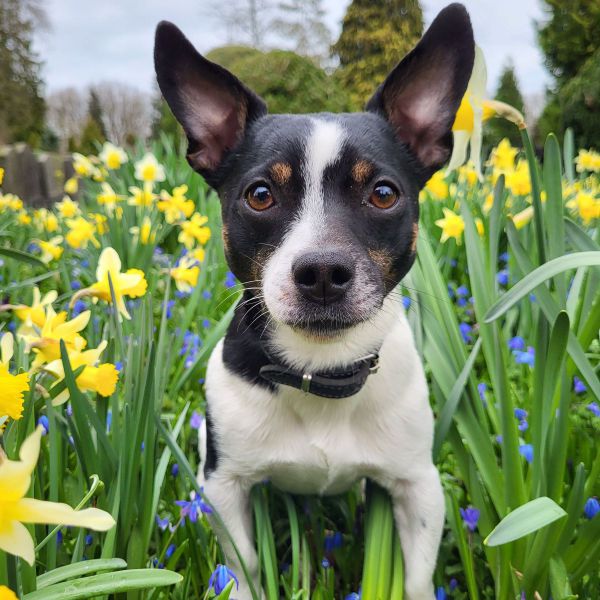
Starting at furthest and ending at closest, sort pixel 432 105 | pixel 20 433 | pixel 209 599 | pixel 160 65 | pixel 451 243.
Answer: pixel 451 243
pixel 432 105
pixel 160 65
pixel 209 599
pixel 20 433

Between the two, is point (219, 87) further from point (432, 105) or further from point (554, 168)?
point (554, 168)


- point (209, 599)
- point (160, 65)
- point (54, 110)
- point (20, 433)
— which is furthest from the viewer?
point (54, 110)

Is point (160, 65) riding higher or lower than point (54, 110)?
lower

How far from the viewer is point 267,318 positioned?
1.49 metres

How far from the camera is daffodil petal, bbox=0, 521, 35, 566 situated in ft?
1.93

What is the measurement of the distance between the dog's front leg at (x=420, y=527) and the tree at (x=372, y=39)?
1510cm

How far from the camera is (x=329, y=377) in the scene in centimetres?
145

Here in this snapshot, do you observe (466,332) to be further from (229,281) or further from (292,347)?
(229,281)

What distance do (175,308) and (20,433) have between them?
198 centimetres

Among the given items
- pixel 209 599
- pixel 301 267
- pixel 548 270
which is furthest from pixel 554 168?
pixel 209 599

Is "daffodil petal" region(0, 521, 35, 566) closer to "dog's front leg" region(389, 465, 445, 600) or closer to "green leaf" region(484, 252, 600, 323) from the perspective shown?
"green leaf" region(484, 252, 600, 323)

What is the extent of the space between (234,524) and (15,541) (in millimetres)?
951

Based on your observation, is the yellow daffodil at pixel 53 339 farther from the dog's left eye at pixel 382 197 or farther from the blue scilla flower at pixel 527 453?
the blue scilla flower at pixel 527 453

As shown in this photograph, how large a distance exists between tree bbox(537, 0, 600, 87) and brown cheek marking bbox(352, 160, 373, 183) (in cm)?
1123
